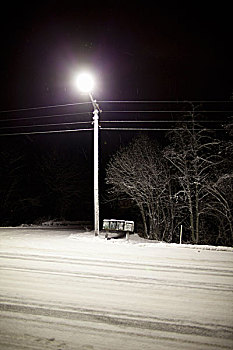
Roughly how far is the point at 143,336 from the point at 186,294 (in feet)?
7.96

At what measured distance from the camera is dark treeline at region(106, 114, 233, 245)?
73.3 ft

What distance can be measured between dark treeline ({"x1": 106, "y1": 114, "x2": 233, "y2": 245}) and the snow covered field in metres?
10.9

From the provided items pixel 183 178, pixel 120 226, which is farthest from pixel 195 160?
pixel 120 226

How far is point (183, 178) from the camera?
904 inches

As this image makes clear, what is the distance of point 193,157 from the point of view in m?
22.6

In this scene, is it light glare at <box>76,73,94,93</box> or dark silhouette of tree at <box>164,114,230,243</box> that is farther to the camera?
dark silhouette of tree at <box>164,114,230,243</box>

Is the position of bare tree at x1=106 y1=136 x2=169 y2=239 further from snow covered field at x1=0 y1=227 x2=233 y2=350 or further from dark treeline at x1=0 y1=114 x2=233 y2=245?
snow covered field at x1=0 y1=227 x2=233 y2=350

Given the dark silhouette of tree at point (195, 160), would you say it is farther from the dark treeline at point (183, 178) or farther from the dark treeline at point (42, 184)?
the dark treeline at point (42, 184)

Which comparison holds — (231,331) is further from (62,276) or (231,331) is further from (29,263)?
(29,263)

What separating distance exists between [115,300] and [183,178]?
1694cm

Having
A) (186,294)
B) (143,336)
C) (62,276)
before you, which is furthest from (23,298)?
(186,294)

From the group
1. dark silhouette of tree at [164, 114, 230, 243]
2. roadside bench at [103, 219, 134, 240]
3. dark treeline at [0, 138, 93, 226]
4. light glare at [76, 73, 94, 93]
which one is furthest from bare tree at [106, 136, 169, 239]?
dark treeline at [0, 138, 93, 226]

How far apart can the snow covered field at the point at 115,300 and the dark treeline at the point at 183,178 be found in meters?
10.9

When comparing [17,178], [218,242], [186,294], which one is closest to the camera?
[186,294]
